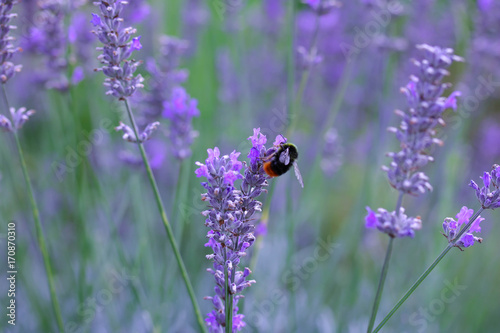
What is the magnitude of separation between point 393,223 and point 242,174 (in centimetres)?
64

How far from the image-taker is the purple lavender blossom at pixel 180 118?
1849 mm

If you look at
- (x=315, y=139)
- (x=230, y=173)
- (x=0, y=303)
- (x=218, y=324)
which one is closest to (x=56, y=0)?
(x=230, y=173)

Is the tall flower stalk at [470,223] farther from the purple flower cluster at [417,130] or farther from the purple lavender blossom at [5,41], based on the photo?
the purple lavender blossom at [5,41]

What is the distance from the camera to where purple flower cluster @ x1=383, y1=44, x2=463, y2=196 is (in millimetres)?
1250

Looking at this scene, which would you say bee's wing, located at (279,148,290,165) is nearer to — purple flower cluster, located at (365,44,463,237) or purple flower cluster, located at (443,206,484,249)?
purple flower cluster, located at (365,44,463,237)

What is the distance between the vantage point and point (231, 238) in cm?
116

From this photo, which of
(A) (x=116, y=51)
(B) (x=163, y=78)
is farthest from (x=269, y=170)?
(B) (x=163, y=78)

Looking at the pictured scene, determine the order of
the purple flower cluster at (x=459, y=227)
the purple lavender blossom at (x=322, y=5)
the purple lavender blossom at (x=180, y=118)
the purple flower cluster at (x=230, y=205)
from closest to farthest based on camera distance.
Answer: the purple flower cluster at (x=230, y=205) → the purple flower cluster at (x=459, y=227) → the purple lavender blossom at (x=180, y=118) → the purple lavender blossom at (x=322, y=5)

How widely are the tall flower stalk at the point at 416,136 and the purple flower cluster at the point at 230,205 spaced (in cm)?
34

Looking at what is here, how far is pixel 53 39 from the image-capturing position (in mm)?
1982

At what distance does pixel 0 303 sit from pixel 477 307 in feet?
9.04

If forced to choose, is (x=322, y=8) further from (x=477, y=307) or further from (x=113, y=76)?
(x=477, y=307)

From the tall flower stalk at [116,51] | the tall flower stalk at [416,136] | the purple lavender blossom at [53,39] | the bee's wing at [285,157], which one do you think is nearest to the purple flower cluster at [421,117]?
the tall flower stalk at [416,136]

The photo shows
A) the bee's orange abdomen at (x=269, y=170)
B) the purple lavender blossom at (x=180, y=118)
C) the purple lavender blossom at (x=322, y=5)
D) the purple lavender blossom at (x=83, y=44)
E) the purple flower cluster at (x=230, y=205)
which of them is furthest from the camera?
the purple lavender blossom at (x=83, y=44)
